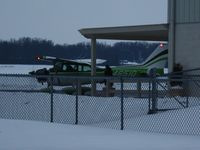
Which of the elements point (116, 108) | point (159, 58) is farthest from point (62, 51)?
point (116, 108)

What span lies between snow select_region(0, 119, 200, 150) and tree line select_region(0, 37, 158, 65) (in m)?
103

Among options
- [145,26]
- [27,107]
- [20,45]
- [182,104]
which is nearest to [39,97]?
[27,107]

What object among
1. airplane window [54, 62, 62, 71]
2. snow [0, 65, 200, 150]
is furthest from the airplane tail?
snow [0, 65, 200, 150]

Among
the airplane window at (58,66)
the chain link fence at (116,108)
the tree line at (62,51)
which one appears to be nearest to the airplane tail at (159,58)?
the airplane window at (58,66)

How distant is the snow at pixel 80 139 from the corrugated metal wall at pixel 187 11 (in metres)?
12.7

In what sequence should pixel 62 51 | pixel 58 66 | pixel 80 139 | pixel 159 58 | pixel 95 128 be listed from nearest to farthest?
pixel 80 139, pixel 95 128, pixel 58 66, pixel 159 58, pixel 62 51

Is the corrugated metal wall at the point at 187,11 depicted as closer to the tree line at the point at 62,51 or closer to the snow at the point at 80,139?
the snow at the point at 80,139

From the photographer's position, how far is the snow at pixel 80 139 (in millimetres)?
11078

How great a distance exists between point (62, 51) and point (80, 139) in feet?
397

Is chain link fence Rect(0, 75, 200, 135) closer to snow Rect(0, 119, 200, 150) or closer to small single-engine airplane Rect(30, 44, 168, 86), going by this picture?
snow Rect(0, 119, 200, 150)

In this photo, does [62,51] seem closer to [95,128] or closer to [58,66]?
[58,66]

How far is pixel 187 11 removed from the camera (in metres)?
25.5

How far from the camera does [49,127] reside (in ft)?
45.8

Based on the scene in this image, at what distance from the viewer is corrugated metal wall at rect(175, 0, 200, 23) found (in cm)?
2517
